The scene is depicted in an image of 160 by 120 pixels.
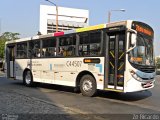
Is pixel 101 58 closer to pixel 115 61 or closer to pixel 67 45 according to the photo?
pixel 115 61

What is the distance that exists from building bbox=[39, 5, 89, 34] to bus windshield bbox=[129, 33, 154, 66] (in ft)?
109

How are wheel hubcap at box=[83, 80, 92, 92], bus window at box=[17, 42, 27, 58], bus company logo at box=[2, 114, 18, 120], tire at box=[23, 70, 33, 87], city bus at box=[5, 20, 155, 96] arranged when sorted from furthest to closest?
bus window at box=[17, 42, 27, 58], tire at box=[23, 70, 33, 87], wheel hubcap at box=[83, 80, 92, 92], city bus at box=[5, 20, 155, 96], bus company logo at box=[2, 114, 18, 120]

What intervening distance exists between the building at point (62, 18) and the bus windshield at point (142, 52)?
33.2 metres

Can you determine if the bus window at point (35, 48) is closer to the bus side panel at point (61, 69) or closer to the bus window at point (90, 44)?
the bus side panel at point (61, 69)

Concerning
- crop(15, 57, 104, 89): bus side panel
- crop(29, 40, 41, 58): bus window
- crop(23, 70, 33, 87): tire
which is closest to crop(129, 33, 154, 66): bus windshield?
crop(15, 57, 104, 89): bus side panel

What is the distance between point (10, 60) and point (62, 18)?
31104mm

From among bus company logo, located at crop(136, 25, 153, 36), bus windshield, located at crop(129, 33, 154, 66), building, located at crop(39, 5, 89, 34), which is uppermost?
building, located at crop(39, 5, 89, 34)

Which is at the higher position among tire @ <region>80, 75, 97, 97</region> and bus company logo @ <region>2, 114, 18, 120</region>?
tire @ <region>80, 75, 97, 97</region>

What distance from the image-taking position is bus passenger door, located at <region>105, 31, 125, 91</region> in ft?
38.4

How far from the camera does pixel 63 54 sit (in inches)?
575

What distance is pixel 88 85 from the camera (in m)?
13.2

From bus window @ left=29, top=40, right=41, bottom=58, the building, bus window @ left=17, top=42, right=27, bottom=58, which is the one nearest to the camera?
bus window @ left=29, top=40, right=41, bottom=58

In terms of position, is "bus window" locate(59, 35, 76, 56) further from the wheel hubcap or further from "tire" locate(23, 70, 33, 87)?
"tire" locate(23, 70, 33, 87)

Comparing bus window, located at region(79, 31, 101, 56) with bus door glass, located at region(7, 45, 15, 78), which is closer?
bus window, located at region(79, 31, 101, 56)
